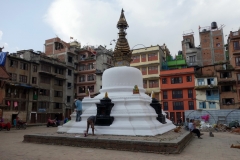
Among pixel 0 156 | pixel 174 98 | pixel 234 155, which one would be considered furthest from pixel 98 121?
pixel 174 98

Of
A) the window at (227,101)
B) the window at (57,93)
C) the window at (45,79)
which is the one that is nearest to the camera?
the window at (227,101)

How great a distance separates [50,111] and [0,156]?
3525 cm

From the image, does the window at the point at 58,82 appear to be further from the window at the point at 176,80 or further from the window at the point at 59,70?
the window at the point at 176,80

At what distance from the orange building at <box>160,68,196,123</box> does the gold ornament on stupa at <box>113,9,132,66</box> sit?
2350 cm

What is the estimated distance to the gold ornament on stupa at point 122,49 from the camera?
20.2 meters

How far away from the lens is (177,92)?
4178 centimetres

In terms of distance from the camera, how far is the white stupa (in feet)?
44.7

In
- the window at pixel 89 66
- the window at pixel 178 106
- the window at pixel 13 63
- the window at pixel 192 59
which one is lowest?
the window at pixel 178 106

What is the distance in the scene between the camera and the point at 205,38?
50.2 m

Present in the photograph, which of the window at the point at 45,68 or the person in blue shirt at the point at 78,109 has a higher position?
the window at the point at 45,68

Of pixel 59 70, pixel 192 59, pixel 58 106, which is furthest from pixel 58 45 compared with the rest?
pixel 192 59

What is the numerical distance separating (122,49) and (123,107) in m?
7.23

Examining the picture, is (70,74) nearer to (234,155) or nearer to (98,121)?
(98,121)

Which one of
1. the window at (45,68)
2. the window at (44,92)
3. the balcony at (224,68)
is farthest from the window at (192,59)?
the window at (44,92)
